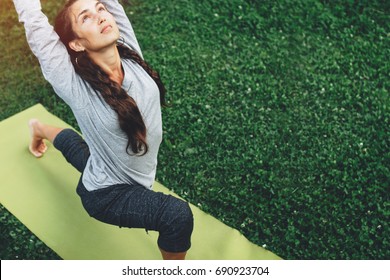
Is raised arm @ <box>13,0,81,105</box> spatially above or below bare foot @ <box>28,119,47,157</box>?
above

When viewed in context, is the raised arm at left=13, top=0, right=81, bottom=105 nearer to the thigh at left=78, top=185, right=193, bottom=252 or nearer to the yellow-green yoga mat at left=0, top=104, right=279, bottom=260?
the thigh at left=78, top=185, right=193, bottom=252

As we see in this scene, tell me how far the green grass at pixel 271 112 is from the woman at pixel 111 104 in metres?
0.79

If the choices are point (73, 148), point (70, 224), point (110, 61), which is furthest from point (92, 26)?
point (70, 224)

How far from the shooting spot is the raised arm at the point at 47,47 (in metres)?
2.50

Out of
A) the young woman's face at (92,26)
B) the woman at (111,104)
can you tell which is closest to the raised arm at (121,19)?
the woman at (111,104)

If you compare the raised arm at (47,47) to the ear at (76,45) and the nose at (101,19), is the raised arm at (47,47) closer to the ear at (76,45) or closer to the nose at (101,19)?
the ear at (76,45)

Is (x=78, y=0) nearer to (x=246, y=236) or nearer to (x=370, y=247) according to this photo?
(x=246, y=236)

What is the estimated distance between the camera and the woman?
2605mm

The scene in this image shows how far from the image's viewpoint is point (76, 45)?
105 inches

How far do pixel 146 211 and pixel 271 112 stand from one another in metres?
1.88

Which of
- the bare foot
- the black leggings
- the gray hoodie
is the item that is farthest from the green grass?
the gray hoodie

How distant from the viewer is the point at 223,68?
16.0 feet
